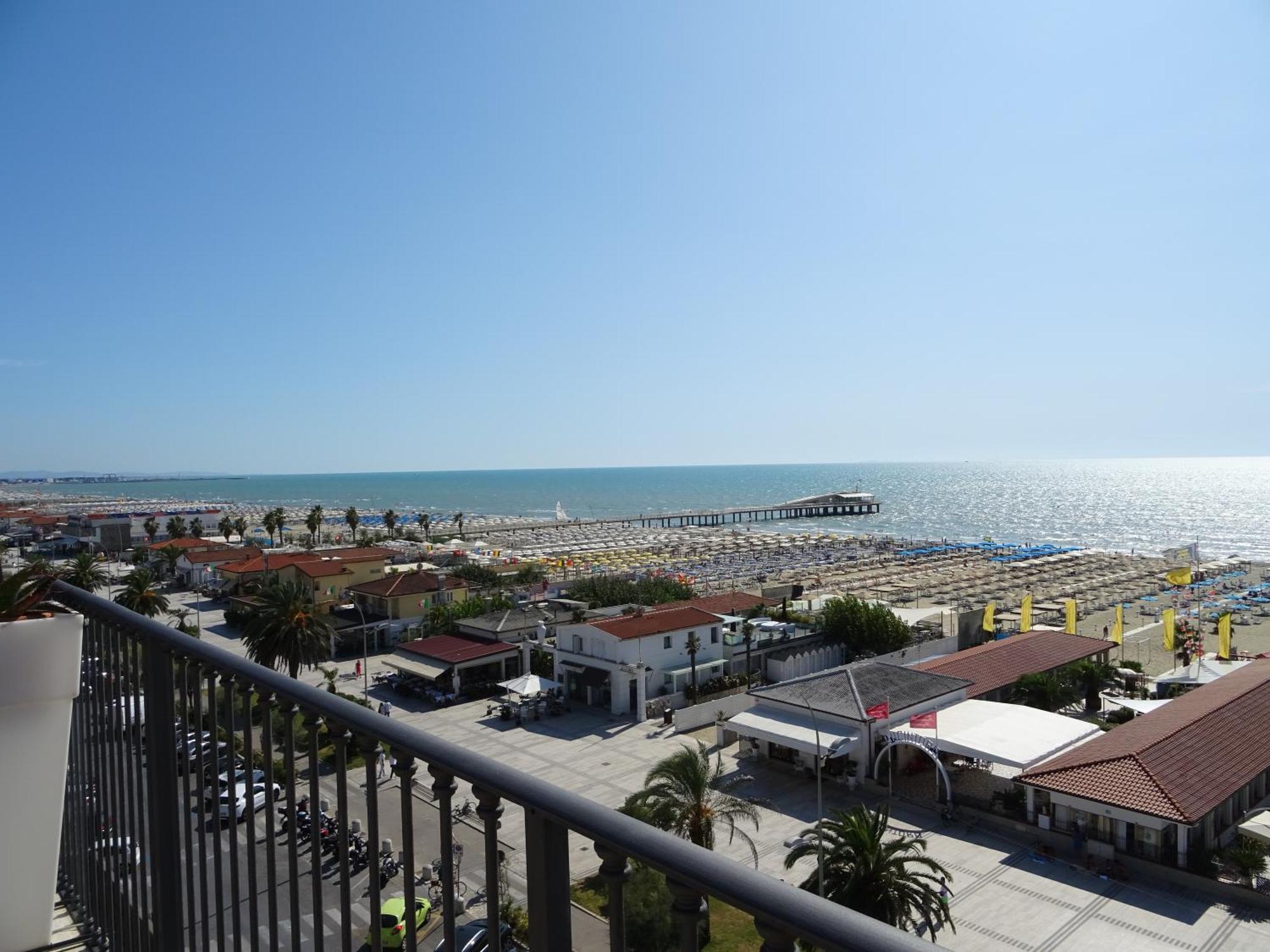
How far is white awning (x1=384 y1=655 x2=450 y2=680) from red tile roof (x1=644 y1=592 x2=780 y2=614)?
1013 centimetres

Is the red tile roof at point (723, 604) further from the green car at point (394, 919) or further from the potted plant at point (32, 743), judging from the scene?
the green car at point (394, 919)

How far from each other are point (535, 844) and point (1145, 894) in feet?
66.0

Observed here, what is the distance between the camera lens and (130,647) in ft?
12.5

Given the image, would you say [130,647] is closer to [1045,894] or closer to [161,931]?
[161,931]

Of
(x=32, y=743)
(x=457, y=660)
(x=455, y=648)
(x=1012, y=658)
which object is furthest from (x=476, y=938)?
(x=455, y=648)

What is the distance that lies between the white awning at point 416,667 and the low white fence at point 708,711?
9.54 m

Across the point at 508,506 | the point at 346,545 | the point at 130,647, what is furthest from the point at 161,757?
the point at 508,506

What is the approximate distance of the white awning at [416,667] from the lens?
31750 mm

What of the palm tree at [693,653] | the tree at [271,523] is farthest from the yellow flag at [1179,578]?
the tree at [271,523]

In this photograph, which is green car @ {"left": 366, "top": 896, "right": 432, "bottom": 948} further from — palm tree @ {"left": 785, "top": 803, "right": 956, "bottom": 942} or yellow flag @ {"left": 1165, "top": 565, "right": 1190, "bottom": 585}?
yellow flag @ {"left": 1165, "top": 565, "right": 1190, "bottom": 585}

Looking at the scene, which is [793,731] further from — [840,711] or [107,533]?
[107,533]

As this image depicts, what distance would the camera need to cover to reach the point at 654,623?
32.2 meters

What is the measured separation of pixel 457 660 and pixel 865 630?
17.7 m

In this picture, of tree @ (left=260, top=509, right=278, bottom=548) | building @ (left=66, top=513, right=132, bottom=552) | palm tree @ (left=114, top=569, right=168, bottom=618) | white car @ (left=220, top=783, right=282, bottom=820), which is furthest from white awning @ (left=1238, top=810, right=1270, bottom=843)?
building @ (left=66, top=513, right=132, bottom=552)
